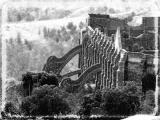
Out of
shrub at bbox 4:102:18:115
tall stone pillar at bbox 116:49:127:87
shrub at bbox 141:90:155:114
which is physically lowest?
shrub at bbox 4:102:18:115

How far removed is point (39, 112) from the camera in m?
47.6

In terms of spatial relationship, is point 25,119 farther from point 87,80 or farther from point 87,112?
point 87,80

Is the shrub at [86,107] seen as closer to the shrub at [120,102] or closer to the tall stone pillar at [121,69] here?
the shrub at [120,102]

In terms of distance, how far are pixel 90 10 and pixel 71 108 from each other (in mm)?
40021

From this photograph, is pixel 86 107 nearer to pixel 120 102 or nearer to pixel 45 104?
pixel 120 102

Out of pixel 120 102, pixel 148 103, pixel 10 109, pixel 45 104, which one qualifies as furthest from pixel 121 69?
pixel 10 109

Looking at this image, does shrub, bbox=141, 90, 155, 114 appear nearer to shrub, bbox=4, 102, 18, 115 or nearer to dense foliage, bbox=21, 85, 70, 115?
dense foliage, bbox=21, 85, 70, 115

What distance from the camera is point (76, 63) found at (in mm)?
82562

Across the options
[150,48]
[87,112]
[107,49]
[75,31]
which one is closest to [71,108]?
[87,112]

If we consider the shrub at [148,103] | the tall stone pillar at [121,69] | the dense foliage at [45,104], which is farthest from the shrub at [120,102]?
the tall stone pillar at [121,69]

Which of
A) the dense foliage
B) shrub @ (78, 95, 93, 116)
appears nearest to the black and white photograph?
the dense foliage

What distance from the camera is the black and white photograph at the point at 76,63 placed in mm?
47625

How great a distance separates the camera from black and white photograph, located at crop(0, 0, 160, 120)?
47625mm

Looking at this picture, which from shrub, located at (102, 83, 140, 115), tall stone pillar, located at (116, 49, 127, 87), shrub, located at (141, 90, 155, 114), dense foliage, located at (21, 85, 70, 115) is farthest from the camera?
tall stone pillar, located at (116, 49, 127, 87)
